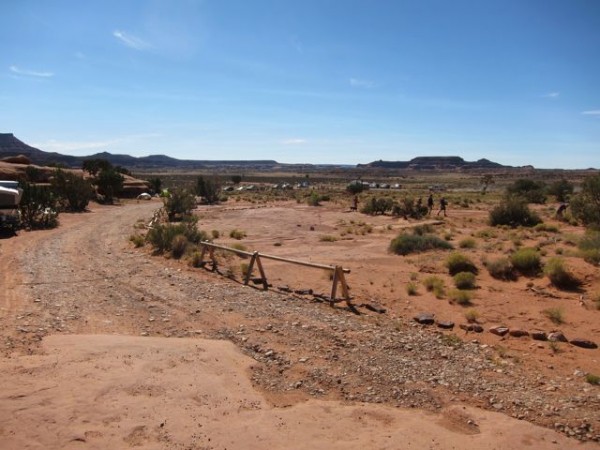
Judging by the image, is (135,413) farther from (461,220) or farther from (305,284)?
(461,220)

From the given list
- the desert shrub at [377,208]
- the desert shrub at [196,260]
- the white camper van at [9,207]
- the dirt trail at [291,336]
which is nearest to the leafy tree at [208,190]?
the desert shrub at [377,208]

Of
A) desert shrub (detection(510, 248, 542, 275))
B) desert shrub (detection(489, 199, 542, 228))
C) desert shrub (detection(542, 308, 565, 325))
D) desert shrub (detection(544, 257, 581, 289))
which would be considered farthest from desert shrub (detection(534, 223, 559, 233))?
desert shrub (detection(542, 308, 565, 325))

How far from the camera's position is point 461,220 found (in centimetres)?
3225

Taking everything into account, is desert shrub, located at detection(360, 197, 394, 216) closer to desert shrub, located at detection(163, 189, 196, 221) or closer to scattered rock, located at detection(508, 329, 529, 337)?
desert shrub, located at detection(163, 189, 196, 221)

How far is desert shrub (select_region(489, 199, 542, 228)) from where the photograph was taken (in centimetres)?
2756

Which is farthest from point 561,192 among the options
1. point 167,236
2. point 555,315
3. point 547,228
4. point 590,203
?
point 167,236

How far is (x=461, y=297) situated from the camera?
12219 mm

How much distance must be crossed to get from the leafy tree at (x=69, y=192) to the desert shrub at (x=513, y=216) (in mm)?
28810

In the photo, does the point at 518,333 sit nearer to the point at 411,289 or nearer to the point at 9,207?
the point at 411,289

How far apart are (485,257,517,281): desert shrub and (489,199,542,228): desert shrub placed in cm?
1349

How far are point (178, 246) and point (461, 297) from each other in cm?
960

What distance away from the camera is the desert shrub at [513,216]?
2756cm

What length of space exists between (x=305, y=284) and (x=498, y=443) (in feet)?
27.5

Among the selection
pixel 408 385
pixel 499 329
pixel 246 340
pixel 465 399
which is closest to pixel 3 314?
pixel 246 340
